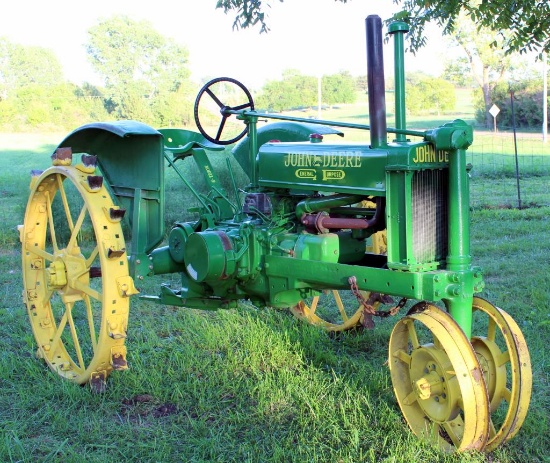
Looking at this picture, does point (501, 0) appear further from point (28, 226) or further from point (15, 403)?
point (15, 403)

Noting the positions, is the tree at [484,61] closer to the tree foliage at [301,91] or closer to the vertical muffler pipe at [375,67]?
the tree foliage at [301,91]

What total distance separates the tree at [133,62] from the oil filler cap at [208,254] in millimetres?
17137

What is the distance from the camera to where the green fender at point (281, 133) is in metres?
4.03

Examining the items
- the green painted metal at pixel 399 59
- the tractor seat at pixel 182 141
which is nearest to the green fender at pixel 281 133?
the tractor seat at pixel 182 141

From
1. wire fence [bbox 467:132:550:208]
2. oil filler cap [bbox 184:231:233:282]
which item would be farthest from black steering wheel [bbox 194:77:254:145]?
wire fence [bbox 467:132:550:208]

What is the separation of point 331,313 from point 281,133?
1.43 meters

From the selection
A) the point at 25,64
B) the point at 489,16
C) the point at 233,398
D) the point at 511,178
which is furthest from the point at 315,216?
the point at 25,64

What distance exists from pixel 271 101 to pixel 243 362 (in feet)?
65.5

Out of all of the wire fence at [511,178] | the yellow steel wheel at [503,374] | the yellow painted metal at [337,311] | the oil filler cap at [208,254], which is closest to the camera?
the yellow steel wheel at [503,374]

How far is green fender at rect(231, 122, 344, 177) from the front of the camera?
159 inches

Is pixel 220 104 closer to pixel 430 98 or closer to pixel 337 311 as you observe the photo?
pixel 337 311

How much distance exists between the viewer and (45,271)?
366cm

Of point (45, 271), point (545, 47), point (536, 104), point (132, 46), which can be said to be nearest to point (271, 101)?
point (132, 46)

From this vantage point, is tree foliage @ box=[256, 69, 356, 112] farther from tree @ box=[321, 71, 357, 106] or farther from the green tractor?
the green tractor
